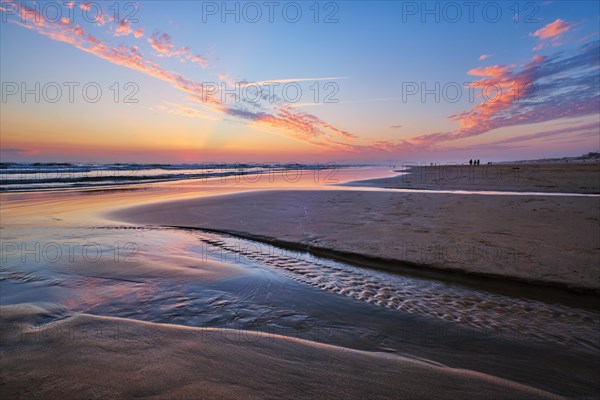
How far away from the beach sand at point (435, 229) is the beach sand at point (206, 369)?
3.19m

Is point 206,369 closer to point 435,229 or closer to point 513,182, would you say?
point 435,229

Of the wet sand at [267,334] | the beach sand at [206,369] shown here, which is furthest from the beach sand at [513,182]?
the beach sand at [206,369]

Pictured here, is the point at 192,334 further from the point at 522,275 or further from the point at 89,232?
the point at 89,232

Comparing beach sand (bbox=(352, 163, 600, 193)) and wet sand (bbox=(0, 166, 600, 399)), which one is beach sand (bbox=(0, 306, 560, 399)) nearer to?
wet sand (bbox=(0, 166, 600, 399))

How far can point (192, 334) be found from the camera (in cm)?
289

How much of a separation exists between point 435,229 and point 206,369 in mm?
6707

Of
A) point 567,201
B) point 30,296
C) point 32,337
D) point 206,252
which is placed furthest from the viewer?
point 567,201

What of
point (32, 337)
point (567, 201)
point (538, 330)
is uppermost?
point (567, 201)

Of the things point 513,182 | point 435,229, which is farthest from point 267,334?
point 513,182

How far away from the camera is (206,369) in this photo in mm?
2297

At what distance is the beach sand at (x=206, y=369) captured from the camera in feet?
6.76

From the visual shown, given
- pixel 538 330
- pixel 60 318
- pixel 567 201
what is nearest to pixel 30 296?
pixel 60 318

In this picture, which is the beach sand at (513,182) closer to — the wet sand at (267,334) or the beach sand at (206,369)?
the wet sand at (267,334)

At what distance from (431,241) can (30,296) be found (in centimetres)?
704
